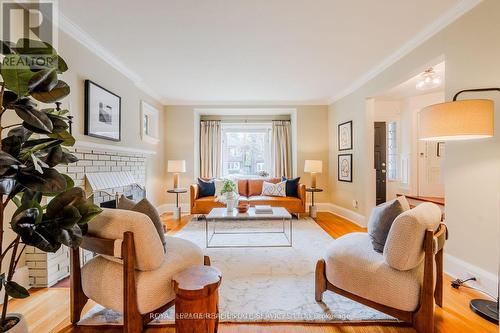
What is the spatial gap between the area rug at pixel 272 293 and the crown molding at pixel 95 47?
2.67m

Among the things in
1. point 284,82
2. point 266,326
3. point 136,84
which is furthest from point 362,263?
point 136,84

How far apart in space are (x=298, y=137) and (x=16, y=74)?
4985 mm

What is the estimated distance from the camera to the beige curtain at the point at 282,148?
19.3ft

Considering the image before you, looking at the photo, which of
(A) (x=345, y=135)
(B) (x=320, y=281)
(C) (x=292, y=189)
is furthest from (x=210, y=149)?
(B) (x=320, y=281)

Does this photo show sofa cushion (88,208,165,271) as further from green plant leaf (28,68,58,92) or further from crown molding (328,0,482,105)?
crown molding (328,0,482,105)

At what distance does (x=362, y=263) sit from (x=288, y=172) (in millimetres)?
4285

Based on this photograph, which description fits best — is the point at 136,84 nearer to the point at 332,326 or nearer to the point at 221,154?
the point at 221,154

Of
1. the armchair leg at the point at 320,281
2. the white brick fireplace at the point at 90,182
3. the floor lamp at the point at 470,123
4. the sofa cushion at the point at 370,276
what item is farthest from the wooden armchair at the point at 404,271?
the white brick fireplace at the point at 90,182

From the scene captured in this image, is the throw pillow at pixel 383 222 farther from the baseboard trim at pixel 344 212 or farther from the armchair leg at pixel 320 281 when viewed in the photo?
the baseboard trim at pixel 344 212

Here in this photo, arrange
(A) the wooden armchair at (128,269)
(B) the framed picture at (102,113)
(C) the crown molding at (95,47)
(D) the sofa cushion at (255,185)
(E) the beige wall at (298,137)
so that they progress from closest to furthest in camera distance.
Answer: (A) the wooden armchair at (128,269)
(C) the crown molding at (95,47)
(B) the framed picture at (102,113)
(D) the sofa cushion at (255,185)
(E) the beige wall at (298,137)

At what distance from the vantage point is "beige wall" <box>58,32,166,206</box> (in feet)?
8.43

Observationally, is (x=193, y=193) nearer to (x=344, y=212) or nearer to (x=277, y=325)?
(x=344, y=212)

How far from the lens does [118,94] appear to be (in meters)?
3.51

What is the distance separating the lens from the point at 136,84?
4070 millimetres
